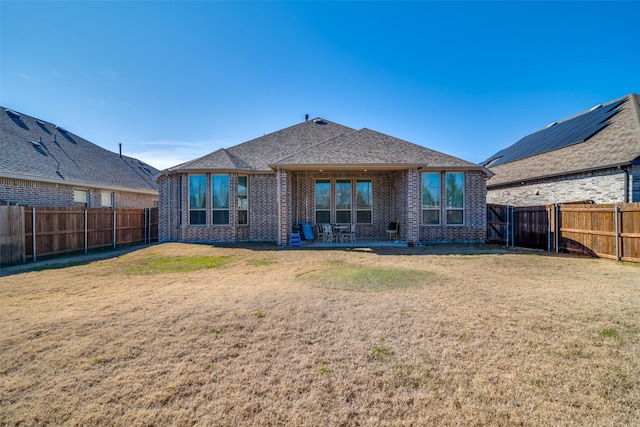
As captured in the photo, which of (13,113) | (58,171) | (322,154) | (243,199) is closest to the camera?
(322,154)

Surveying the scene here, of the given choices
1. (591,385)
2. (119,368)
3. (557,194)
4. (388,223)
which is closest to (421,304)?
(591,385)

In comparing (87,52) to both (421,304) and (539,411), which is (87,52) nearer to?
(421,304)

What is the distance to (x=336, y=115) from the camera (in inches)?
708

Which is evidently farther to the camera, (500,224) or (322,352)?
(500,224)

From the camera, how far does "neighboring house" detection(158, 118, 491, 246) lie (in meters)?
11.8

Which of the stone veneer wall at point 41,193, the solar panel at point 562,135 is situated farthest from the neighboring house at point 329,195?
the solar panel at point 562,135

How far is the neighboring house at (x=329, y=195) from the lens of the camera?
38.7 ft

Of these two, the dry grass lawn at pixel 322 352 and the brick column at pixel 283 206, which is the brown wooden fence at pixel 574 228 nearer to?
the dry grass lawn at pixel 322 352

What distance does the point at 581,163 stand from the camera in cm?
1275

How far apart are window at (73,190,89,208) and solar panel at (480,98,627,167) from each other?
86.8 feet

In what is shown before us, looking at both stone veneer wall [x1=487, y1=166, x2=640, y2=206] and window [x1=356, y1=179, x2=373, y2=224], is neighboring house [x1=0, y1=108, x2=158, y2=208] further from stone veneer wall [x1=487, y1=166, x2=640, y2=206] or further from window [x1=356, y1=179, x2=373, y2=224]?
stone veneer wall [x1=487, y1=166, x2=640, y2=206]

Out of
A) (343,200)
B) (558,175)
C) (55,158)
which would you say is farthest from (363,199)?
(55,158)

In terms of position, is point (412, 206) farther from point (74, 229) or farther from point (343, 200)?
point (74, 229)

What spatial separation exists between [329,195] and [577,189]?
11.2 metres
